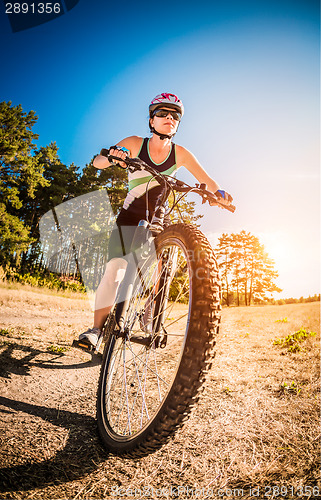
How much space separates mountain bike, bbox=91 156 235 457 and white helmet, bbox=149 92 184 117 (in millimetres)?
1033

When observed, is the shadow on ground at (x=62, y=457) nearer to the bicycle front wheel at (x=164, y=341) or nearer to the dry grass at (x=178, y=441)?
the dry grass at (x=178, y=441)

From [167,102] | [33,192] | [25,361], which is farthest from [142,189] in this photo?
[33,192]

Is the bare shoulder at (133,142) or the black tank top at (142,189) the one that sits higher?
the bare shoulder at (133,142)

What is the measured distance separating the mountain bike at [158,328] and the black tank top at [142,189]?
1.54ft

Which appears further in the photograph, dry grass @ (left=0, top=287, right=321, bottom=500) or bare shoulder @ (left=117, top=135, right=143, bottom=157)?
bare shoulder @ (left=117, top=135, right=143, bottom=157)

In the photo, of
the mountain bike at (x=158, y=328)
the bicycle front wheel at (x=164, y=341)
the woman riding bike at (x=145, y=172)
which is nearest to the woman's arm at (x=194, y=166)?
the woman riding bike at (x=145, y=172)

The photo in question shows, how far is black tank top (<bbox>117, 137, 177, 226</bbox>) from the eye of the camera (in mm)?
2832

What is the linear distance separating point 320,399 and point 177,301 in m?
1.56

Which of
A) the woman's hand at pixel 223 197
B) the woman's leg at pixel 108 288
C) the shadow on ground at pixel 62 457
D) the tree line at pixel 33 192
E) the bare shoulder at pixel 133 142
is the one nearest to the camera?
the shadow on ground at pixel 62 457

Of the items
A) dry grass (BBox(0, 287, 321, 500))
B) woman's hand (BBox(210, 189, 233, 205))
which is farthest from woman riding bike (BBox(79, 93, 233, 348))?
dry grass (BBox(0, 287, 321, 500))

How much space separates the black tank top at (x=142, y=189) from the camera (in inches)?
111

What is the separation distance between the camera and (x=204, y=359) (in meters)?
1.21

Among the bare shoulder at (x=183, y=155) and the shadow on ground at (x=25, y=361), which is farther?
the bare shoulder at (x=183, y=155)

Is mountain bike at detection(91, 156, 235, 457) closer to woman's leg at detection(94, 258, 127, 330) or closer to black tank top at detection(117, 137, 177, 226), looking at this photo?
woman's leg at detection(94, 258, 127, 330)
